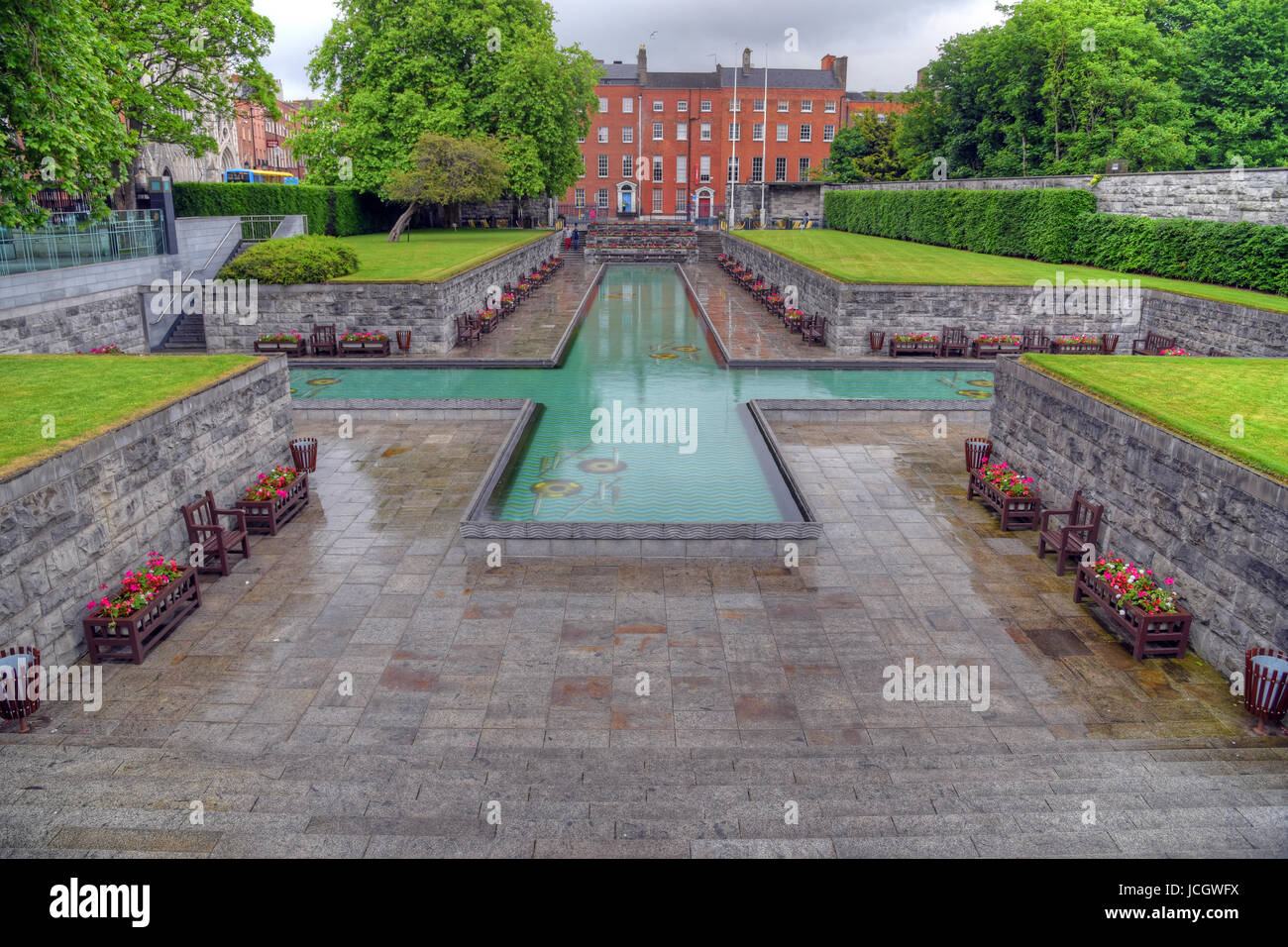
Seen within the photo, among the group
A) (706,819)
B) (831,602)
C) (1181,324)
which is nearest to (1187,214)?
(1181,324)

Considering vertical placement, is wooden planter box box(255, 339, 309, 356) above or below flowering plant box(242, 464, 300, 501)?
above

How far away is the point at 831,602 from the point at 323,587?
6.22 meters

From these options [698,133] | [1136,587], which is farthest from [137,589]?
[698,133]

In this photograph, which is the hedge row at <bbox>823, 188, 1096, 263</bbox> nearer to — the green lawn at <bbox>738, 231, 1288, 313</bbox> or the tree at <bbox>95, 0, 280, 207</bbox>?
the green lawn at <bbox>738, 231, 1288, 313</bbox>

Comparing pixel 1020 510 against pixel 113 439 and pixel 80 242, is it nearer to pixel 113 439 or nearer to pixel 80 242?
pixel 113 439

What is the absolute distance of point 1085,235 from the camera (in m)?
32.1

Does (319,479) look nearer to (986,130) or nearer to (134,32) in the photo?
(134,32)

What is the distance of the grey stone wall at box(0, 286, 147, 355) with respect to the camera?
60.0ft

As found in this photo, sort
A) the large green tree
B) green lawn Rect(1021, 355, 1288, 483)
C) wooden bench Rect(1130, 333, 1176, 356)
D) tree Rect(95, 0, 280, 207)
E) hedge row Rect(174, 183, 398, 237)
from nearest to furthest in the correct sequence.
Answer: green lawn Rect(1021, 355, 1288, 483), wooden bench Rect(1130, 333, 1176, 356), tree Rect(95, 0, 280, 207), hedge row Rect(174, 183, 398, 237), the large green tree

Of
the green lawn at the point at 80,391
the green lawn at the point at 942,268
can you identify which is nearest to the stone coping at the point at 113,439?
the green lawn at the point at 80,391

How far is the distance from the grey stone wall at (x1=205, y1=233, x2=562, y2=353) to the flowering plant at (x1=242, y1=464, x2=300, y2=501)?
480 inches

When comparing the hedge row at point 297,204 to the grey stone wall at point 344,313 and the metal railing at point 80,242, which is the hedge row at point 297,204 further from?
the grey stone wall at point 344,313

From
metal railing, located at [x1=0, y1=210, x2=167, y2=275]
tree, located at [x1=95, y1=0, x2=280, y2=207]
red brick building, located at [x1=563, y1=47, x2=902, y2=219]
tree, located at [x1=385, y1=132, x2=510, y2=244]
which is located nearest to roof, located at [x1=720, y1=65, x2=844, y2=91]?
red brick building, located at [x1=563, y1=47, x2=902, y2=219]

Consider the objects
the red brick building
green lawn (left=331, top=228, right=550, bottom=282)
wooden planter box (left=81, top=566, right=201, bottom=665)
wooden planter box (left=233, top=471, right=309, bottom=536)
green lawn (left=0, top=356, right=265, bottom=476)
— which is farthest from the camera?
the red brick building
